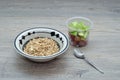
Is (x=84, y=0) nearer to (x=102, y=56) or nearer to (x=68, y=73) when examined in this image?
(x=102, y=56)

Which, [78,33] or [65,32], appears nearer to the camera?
[78,33]

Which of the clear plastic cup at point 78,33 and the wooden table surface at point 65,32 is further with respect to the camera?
the clear plastic cup at point 78,33

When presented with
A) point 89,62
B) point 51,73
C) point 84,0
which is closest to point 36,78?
point 51,73

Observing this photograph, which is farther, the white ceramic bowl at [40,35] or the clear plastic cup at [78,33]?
the clear plastic cup at [78,33]

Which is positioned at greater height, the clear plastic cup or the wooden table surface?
the clear plastic cup

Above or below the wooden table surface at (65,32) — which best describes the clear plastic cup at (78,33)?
above
